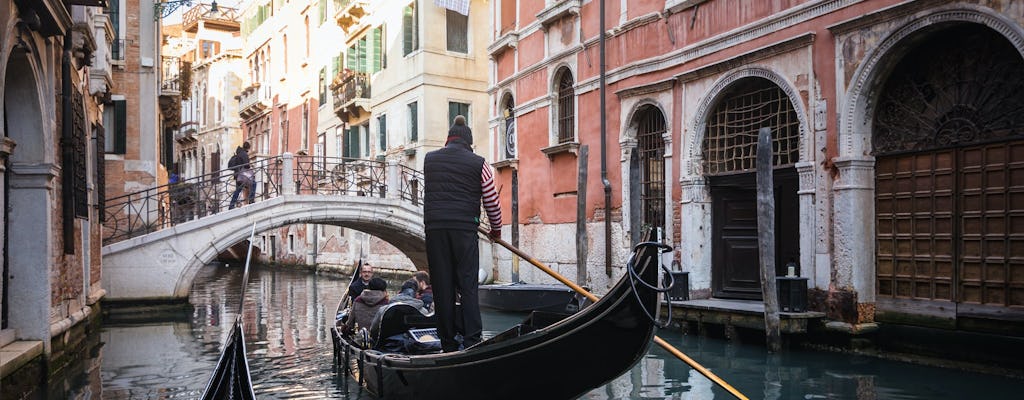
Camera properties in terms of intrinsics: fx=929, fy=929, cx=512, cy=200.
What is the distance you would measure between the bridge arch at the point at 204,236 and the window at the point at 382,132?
16.7ft

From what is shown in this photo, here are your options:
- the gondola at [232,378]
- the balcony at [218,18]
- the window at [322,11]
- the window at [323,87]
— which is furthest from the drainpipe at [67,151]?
the balcony at [218,18]

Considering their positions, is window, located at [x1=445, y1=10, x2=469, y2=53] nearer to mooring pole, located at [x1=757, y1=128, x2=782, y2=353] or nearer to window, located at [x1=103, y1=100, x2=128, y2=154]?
window, located at [x1=103, y1=100, x2=128, y2=154]

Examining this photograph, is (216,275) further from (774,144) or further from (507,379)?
(507,379)

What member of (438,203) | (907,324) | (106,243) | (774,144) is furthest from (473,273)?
(106,243)

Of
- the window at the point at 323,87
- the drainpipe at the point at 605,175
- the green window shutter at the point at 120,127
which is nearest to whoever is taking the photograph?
the drainpipe at the point at 605,175

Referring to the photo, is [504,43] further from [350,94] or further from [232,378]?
[232,378]

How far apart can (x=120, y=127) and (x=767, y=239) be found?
8979 millimetres

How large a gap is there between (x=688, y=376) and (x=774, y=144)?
3015 millimetres

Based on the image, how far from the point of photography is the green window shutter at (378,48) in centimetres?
1843

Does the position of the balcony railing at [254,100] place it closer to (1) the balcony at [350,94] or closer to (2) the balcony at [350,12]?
(1) the balcony at [350,94]

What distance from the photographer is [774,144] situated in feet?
28.5

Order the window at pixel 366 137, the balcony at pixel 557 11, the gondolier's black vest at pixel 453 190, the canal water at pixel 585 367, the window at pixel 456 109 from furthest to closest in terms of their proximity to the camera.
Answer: the window at pixel 366 137, the window at pixel 456 109, the balcony at pixel 557 11, the canal water at pixel 585 367, the gondolier's black vest at pixel 453 190

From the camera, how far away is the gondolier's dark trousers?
4559 mm

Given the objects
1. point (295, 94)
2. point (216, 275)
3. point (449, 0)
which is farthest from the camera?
point (295, 94)
